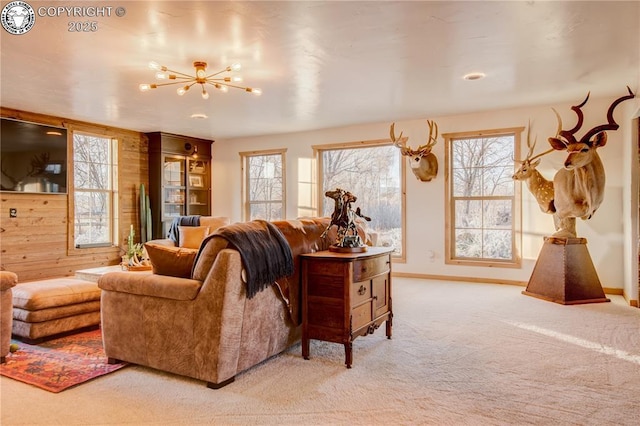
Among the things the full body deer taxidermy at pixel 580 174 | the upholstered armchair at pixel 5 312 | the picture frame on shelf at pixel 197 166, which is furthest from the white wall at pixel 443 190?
the upholstered armchair at pixel 5 312

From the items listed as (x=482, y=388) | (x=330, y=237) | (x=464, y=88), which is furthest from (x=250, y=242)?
(x=464, y=88)

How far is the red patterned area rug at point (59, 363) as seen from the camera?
2.78 meters

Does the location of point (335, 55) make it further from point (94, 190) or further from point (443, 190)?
point (94, 190)

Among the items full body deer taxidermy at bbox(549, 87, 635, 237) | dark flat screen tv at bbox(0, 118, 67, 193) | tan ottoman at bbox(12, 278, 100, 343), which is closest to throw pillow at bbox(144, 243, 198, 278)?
tan ottoman at bbox(12, 278, 100, 343)

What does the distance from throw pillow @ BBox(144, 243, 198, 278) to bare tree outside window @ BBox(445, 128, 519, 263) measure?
15.2ft

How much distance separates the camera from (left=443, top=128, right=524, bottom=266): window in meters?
6.17

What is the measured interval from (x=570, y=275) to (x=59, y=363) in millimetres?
5110

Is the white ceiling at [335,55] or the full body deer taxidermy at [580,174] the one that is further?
the full body deer taxidermy at [580,174]

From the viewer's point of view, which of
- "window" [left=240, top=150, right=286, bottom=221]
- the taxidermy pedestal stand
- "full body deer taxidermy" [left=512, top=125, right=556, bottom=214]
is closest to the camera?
the taxidermy pedestal stand

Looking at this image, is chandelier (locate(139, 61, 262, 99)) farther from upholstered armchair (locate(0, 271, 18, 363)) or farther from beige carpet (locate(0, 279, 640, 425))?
beige carpet (locate(0, 279, 640, 425))

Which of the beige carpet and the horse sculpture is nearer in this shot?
the beige carpet

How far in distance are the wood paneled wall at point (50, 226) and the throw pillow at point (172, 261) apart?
418 cm

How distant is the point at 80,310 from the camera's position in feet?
12.6

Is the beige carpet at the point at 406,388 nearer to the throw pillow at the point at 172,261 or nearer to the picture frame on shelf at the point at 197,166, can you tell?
the throw pillow at the point at 172,261
